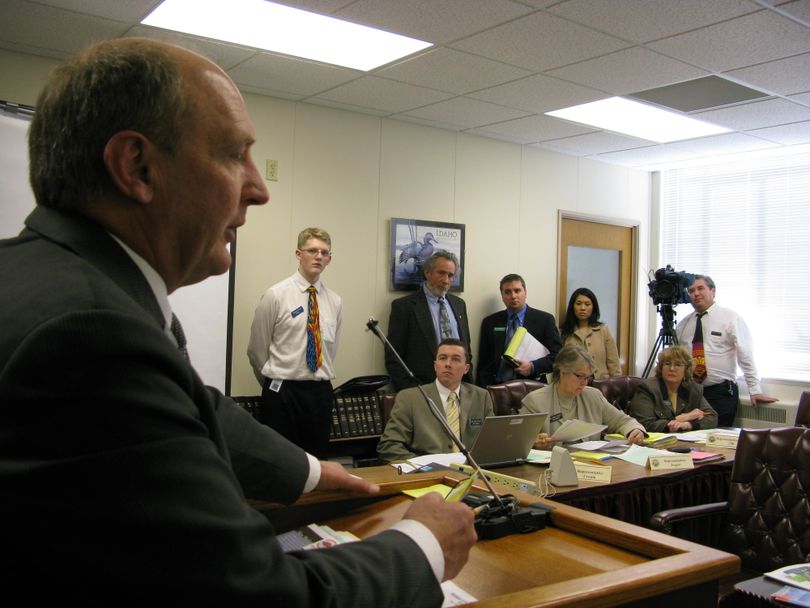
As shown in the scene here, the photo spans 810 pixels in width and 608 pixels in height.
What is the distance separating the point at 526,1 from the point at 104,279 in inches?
118

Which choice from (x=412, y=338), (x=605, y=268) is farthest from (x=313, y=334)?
(x=605, y=268)

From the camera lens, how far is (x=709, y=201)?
22.9 ft

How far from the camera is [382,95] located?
4.84 meters

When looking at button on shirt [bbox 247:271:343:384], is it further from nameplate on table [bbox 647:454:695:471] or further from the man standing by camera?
the man standing by camera

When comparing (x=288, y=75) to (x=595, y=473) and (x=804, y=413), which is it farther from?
(x=804, y=413)

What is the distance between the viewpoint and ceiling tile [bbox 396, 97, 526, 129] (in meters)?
5.01

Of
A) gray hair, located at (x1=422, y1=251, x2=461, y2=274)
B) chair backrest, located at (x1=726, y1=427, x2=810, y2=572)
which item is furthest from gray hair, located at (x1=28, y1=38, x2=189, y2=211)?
gray hair, located at (x1=422, y1=251, x2=461, y2=274)

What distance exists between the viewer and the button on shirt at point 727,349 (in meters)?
6.21

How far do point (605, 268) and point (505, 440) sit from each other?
4.40m

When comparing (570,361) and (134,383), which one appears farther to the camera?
(570,361)

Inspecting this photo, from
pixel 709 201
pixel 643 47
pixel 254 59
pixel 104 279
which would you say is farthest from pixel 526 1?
pixel 709 201

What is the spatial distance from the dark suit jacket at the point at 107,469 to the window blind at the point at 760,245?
659cm

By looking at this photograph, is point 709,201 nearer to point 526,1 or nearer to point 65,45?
point 526,1

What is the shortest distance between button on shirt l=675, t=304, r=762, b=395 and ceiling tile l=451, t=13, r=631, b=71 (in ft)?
10.6
